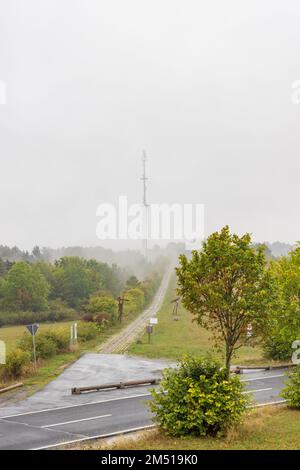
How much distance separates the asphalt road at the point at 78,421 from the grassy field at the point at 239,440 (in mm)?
1530

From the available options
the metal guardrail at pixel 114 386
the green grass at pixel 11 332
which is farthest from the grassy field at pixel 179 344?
the green grass at pixel 11 332

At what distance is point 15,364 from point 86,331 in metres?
16.7

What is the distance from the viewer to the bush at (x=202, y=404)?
44.9ft

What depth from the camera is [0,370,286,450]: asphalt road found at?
15.5 m

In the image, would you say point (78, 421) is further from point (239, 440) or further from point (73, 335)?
point (73, 335)

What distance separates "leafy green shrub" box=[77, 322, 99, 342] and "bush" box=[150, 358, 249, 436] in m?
28.1

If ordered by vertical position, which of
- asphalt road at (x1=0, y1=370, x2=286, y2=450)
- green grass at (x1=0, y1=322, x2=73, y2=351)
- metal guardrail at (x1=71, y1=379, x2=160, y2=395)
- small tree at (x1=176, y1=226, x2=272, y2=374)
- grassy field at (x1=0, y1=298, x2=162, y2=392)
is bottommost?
green grass at (x1=0, y1=322, x2=73, y2=351)

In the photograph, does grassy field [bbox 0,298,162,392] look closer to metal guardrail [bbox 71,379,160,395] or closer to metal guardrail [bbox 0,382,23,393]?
metal guardrail [bbox 0,382,23,393]

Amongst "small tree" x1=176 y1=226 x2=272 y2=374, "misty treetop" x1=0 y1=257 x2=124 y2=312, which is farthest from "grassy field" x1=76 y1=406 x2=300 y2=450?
"misty treetop" x1=0 y1=257 x2=124 y2=312

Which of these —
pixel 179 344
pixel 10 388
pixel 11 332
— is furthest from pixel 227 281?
pixel 11 332
